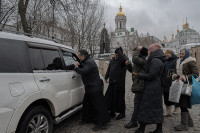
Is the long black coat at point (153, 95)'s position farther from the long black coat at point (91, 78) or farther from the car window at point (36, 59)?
the car window at point (36, 59)

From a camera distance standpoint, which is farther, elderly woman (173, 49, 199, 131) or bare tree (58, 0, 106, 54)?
bare tree (58, 0, 106, 54)

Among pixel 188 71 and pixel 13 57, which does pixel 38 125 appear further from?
pixel 188 71

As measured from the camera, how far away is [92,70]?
12.1 ft

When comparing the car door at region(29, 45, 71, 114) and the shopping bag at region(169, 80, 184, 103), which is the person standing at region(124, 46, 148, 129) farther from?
the car door at region(29, 45, 71, 114)

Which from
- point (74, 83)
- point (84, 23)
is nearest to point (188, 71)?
point (74, 83)

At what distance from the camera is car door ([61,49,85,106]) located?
12.0 feet

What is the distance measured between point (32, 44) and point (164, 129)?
362 centimetres

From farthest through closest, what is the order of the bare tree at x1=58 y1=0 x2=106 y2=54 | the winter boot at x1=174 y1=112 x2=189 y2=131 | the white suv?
the bare tree at x1=58 y1=0 x2=106 y2=54 < the winter boot at x1=174 y1=112 x2=189 y2=131 < the white suv

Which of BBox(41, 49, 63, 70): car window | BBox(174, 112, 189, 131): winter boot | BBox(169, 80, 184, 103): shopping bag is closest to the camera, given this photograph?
BBox(41, 49, 63, 70): car window

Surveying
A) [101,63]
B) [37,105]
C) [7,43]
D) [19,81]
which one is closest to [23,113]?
[37,105]

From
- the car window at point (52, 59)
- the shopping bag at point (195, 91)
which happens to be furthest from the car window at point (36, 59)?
the shopping bag at point (195, 91)

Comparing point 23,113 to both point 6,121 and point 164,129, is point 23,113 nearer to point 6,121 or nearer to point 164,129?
point 6,121

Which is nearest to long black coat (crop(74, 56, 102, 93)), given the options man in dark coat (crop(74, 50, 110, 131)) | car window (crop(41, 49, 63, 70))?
man in dark coat (crop(74, 50, 110, 131))

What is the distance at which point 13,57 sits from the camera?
2.31 meters
